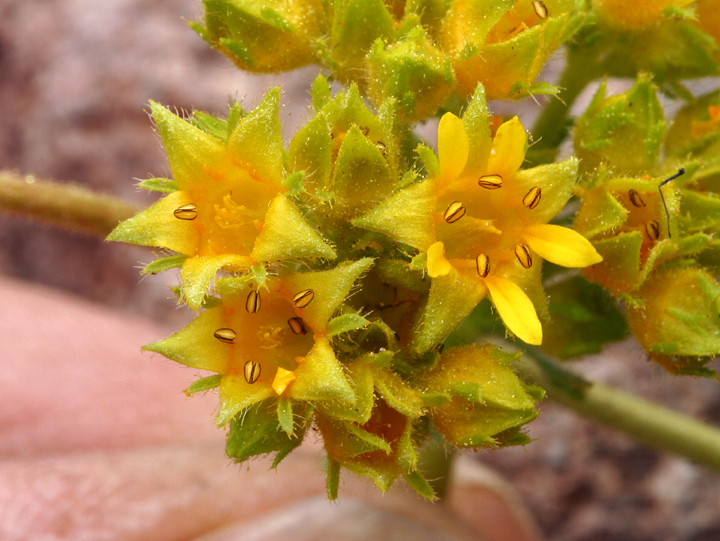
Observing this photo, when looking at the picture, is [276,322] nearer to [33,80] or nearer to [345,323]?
[345,323]

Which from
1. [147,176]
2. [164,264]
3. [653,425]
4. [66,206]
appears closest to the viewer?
[164,264]

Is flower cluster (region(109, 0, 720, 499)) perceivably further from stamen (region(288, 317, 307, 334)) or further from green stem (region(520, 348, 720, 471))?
green stem (region(520, 348, 720, 471))

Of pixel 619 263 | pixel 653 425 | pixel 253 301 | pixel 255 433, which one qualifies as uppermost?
pixel 619 263

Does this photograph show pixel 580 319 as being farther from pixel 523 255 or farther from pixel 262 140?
pixel 262 140

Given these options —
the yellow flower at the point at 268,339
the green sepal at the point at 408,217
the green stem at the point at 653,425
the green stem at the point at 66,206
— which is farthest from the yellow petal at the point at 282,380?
the green stem at the point at 653,425

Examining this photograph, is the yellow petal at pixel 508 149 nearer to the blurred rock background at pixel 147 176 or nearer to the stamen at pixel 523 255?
the stamen at pixel 523 255

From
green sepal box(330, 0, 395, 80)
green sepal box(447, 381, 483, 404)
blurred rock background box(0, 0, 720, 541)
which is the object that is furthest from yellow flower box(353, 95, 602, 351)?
blurred rock background box(0, 0, 720, 541)

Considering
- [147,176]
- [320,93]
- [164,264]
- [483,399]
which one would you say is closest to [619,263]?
[483,399]
